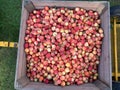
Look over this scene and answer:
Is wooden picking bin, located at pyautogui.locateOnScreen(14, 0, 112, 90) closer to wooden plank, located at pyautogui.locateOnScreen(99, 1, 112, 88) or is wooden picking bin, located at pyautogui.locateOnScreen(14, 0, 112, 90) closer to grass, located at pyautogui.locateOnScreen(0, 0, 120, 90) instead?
wooden plank, located at pyautogui.locateOnScreen(99, 1, 112, 88)

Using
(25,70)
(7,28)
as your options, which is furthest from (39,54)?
(7,28)

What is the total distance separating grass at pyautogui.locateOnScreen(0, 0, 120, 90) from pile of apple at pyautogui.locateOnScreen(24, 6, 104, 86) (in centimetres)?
55

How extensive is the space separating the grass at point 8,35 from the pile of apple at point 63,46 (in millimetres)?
550

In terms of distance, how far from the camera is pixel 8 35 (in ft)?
11.3

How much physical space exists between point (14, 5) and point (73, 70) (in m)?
1.32

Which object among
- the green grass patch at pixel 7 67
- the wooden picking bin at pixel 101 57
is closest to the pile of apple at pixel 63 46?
the wooden picking bin at pixel 101 57

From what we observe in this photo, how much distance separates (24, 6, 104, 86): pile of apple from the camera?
280 centimetres

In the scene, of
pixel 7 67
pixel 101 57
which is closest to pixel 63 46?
pixel 101 57

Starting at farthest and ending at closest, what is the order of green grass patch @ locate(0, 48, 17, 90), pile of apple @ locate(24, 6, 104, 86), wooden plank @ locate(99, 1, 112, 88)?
1. green grass patch @ locate(0, 48, 17, 90)
2. pile of apple @ locate(24, 6, 104, 86)
3. wooden plank @ locate(99, 1, 112, 88)

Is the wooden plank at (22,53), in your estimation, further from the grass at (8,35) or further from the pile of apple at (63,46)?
the grass at (8,35)

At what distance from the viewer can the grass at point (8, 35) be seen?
3.32 meters

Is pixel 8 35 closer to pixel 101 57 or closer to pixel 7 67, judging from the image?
pixel 7 67

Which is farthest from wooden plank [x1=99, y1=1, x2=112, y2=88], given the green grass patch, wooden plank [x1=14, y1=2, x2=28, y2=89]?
the green grass patch

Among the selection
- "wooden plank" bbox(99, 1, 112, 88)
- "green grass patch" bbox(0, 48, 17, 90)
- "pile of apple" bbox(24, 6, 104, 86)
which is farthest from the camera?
"green grass patch" bbox(0, 48, 17, 90)
